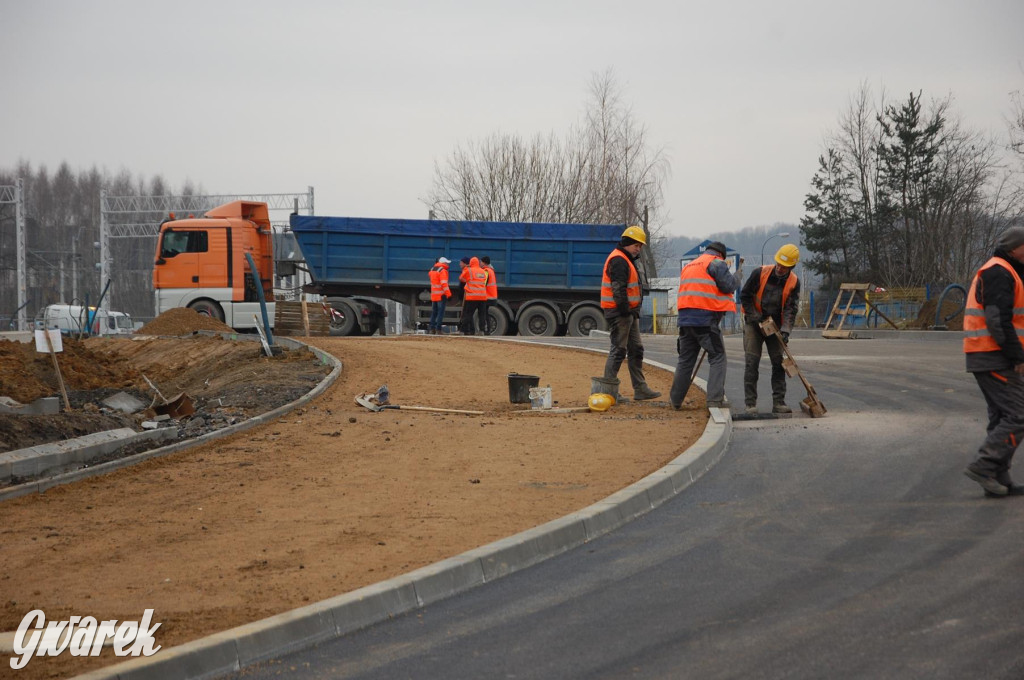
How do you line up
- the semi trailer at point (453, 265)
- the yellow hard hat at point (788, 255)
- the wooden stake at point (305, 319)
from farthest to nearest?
1. the semi trailer at point (453, 265)
2. the wooden stake at point (305, 319)
3. the yellow hard hat at point (788, 255)

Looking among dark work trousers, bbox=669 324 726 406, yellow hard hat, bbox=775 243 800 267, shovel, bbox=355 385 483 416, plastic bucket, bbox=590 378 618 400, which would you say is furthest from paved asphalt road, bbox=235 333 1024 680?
shovel, bbox=355 385 483 416

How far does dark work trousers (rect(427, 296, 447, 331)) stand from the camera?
89.5ft

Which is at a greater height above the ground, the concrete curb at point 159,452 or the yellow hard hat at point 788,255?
the yellow hard hat at point 788,255

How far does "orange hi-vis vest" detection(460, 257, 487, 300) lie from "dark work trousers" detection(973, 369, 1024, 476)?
19.6 meters

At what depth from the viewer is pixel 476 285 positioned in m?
26.6

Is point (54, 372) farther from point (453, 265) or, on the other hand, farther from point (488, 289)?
point (453, 265)

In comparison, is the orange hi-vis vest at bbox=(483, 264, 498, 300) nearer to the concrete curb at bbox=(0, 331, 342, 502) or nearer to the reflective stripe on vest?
the reflective stripe on vest

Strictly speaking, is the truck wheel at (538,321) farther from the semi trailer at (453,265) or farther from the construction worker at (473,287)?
the construction worker at (473,287)

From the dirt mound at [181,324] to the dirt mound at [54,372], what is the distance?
631 cm

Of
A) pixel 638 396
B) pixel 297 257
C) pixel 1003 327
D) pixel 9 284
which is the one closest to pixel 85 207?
pixel 9 284

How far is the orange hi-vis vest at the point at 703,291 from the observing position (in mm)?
11891

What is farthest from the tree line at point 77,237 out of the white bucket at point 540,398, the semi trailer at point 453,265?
the white bucket at point 540,398

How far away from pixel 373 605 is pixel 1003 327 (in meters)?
4.76

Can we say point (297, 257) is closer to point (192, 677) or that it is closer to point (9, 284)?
point (192, 677)
